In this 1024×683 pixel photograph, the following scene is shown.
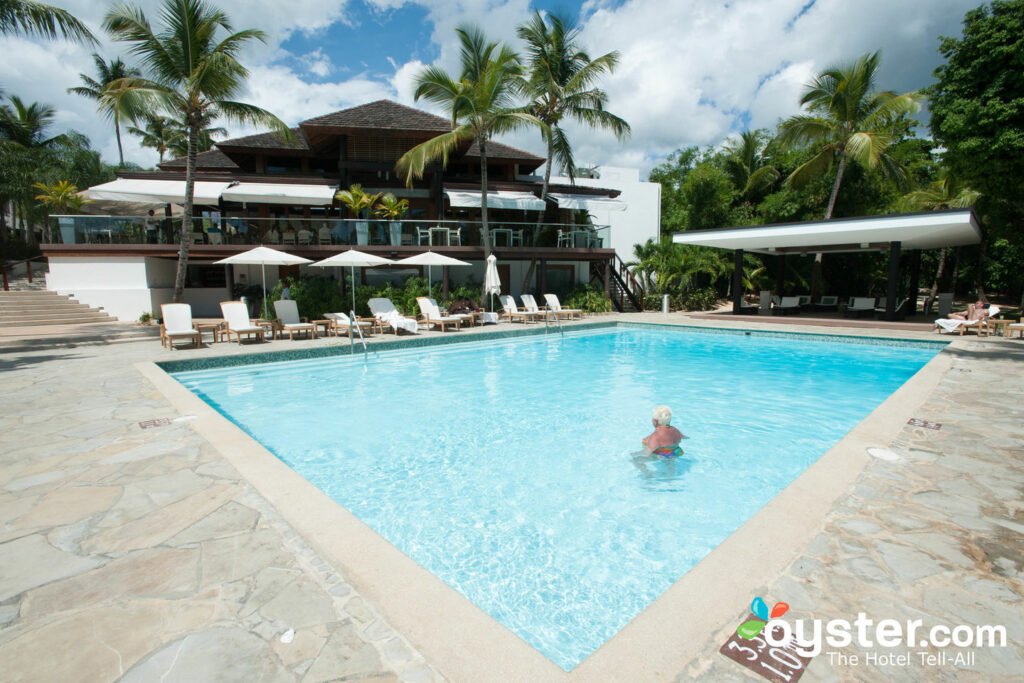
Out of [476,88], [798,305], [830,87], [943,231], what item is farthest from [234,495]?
[830,87]

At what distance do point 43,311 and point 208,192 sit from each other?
625 cm

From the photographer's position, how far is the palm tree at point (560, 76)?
57.1 feet

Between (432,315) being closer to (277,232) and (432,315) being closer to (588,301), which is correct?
(277,232)

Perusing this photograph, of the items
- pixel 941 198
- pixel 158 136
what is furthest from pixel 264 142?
pixel 941 198

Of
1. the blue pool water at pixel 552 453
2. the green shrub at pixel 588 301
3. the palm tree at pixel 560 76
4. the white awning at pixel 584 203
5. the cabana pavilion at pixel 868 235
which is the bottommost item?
the blue pool water at pixel 552 453

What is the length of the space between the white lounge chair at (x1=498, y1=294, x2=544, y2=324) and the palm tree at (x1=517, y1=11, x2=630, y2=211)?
5.83 metres

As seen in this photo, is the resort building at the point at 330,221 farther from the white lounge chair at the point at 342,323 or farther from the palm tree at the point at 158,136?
the palm tree at the point at 158,136

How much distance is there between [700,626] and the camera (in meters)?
2.16

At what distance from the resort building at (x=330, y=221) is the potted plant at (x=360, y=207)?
0.05 m

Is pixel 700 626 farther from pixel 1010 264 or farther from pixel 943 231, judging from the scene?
pixel 1010 264

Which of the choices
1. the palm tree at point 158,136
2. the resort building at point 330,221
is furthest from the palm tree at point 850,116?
the palm tree at point 158,136

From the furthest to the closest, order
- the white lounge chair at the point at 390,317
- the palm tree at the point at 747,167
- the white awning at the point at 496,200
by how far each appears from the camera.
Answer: the palm tree at the point at 747,167 < the white awning at the point at 496,200 < the white lounge chair at the point at 390,317

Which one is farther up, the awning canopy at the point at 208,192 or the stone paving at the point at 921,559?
the awning canopy at the point at 208,192

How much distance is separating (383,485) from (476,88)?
14.7 meters
